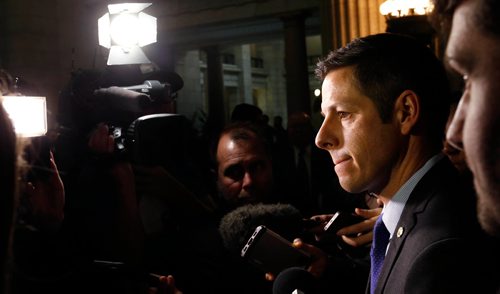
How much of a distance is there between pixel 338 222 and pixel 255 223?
297 mm

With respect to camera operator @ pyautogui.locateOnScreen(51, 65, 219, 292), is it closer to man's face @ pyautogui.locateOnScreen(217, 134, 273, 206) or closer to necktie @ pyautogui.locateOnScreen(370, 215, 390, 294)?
→ man's face @ pyautogui.locateOnScreen(217, 134, 273, 206)

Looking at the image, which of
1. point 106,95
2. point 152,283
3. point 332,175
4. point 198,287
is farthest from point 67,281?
point 332,175

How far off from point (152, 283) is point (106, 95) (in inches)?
39.9

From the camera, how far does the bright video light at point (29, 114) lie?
1723mm

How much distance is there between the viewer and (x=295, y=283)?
175 cm

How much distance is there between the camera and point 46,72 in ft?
21.0

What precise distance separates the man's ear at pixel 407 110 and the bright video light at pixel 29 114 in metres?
1.05

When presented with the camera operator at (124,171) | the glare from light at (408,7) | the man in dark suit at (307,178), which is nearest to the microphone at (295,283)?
the camera operator at (124,171)

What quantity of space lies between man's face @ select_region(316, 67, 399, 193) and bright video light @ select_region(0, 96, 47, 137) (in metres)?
0.85

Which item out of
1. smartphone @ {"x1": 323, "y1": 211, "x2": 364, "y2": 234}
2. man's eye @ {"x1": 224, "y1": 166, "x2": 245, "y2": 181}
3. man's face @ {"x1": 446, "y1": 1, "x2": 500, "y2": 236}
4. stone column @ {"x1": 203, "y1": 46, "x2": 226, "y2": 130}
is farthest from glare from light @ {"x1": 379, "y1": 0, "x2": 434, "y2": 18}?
stone column @ {"x1": 203, "y1": 46, "x2": 226, "y2": 130}

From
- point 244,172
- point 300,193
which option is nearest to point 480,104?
point 244,172

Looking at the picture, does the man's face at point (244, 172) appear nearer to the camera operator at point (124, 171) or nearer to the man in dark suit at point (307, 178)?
the camera operator at point (124, 171)

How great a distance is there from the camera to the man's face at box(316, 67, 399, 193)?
170 centimetres

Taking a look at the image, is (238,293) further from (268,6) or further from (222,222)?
(268,6)
